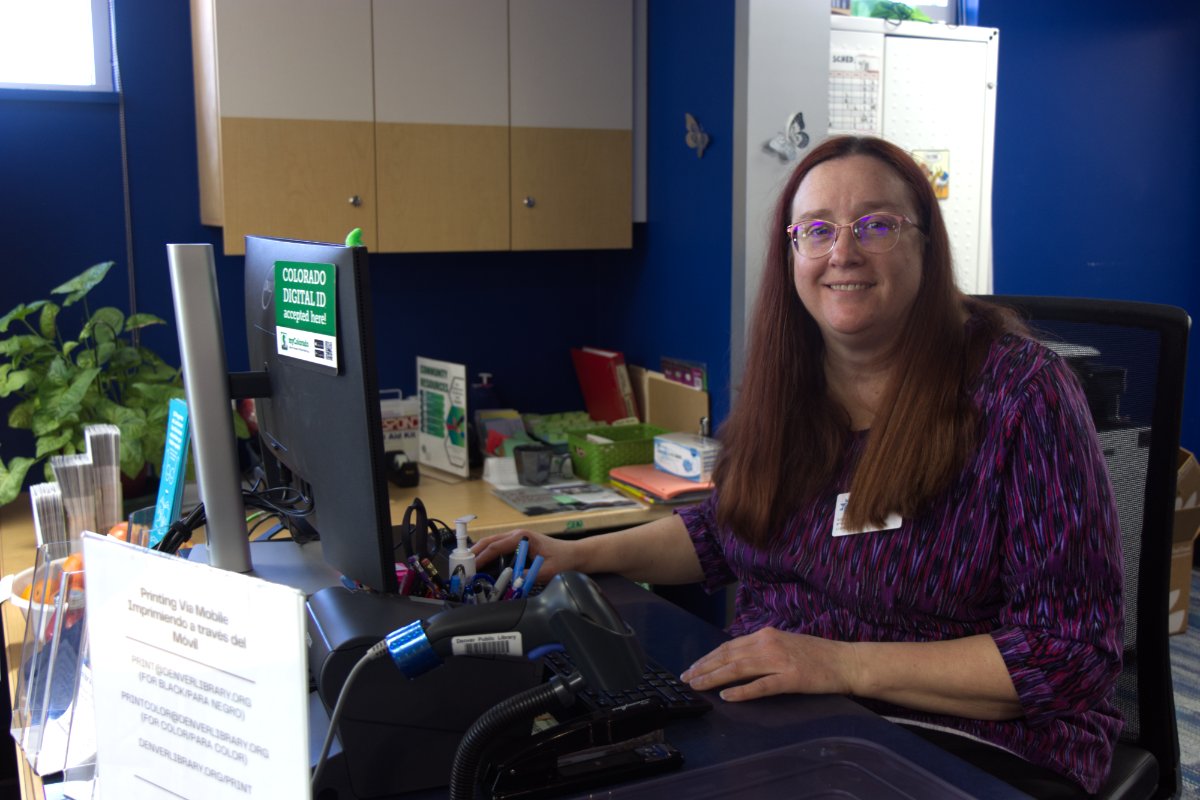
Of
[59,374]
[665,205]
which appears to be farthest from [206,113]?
[665,205]

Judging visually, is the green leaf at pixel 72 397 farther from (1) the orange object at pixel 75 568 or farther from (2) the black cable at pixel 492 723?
(2) the black cable at pixel 492 723

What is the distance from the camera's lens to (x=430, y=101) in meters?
2.88

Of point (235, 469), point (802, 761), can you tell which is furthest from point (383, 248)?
point (802, 761)

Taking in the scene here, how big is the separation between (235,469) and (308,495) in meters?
0.10

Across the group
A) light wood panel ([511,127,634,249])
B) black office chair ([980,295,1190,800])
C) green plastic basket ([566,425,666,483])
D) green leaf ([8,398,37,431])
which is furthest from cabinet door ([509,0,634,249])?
black office chair ([980,295,1190,800])

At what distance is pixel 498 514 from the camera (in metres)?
2.55

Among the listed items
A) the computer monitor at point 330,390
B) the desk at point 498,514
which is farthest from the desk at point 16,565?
the desk at point 498,514

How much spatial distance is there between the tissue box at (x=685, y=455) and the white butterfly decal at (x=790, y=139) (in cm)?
76

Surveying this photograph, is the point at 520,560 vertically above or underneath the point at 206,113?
underneath

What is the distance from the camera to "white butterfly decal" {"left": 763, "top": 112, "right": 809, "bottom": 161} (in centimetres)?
274

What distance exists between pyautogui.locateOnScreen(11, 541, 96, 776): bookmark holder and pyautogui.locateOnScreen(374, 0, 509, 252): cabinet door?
6.11 ft

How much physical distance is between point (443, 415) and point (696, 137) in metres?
1.01

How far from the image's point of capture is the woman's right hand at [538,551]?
5.08 feet

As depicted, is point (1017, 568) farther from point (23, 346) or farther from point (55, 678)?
point (23, 346)
